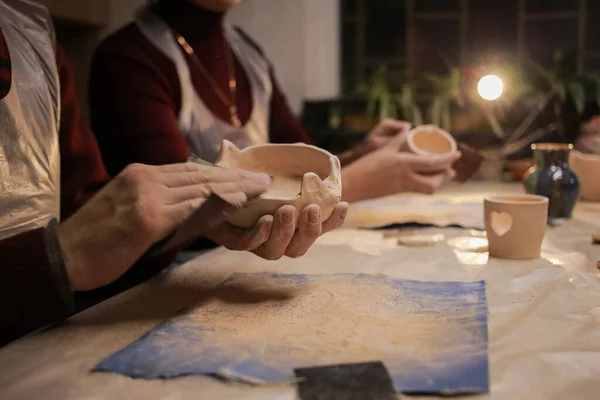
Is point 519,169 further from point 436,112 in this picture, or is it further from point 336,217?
point 336,217

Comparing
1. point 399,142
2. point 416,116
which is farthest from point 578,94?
point 399,142

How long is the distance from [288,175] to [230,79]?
0.87m

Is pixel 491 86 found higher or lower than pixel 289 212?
higher

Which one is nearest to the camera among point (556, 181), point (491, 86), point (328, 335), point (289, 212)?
point (328, 335)

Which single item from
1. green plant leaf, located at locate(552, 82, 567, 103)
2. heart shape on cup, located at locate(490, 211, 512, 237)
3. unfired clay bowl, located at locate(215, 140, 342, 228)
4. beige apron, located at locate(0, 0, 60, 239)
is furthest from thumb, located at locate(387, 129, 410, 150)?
green plant leaf, located at locate(552, 82, 567, 103)

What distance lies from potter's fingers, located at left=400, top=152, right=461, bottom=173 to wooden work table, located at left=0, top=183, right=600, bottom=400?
0.41 ft

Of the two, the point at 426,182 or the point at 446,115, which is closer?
the point at 426,182

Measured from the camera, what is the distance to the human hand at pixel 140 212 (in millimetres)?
669

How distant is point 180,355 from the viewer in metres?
0.56

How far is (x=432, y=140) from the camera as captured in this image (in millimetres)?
1375

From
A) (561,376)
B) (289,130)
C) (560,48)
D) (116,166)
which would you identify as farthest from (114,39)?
(560,48)

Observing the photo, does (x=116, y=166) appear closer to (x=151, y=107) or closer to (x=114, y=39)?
(x=151, y=107)

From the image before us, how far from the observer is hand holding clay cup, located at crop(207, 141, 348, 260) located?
73 centimetres

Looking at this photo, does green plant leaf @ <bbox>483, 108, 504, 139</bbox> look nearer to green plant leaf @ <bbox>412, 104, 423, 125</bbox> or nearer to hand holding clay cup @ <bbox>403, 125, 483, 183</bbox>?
green plant leaf @ <bbox>412, 104, 423, 125</bbox>
